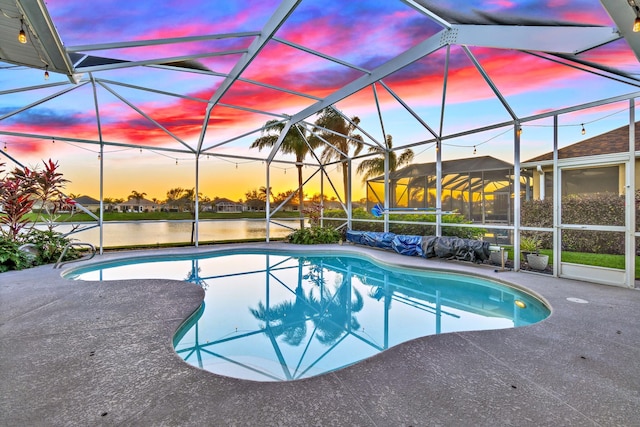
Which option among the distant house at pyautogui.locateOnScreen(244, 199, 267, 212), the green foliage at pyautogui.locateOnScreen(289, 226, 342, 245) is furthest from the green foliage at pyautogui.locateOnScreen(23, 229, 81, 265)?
the green foliage at pyautogui.locateOnScreen(289, 226, 342, 245)

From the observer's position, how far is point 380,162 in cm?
1077

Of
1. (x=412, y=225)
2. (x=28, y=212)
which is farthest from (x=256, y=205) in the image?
(x=28, y=212)

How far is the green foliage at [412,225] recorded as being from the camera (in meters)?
7.78

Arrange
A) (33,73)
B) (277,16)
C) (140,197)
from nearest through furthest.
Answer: (277,16) → (33,73) → (140,197)

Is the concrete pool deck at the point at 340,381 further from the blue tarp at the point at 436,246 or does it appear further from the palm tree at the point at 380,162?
the palm tree at the point at 380,162

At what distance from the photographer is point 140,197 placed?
973cm

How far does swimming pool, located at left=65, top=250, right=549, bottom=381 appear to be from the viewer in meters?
3.16

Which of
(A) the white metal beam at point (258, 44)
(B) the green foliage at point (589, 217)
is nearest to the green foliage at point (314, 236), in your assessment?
(A) the white metal beam at point (258, 44)

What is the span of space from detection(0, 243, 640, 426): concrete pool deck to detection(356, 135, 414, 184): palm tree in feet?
21.4

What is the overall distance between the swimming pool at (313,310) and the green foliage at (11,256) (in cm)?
94

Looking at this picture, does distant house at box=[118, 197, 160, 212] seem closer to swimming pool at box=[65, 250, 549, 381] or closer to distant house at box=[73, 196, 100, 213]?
distant house at box=[73, 196, 100, 213]

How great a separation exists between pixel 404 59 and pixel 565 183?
12.4 feet

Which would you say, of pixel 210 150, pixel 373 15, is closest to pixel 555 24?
pixel 373 15

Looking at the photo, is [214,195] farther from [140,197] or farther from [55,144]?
[55,144]
